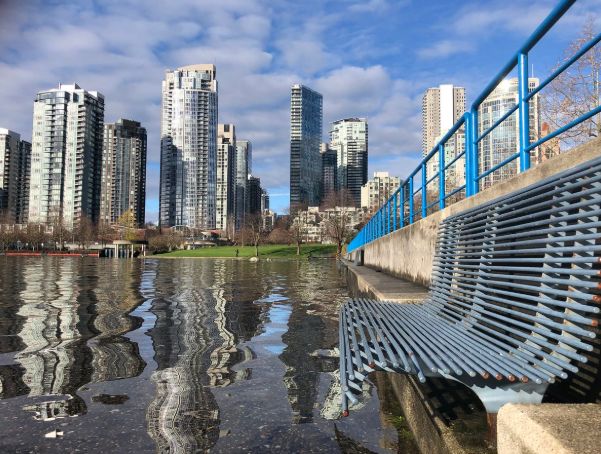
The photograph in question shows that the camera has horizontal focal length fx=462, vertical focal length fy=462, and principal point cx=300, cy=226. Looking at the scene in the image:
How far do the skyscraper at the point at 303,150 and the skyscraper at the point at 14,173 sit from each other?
84.5 meters

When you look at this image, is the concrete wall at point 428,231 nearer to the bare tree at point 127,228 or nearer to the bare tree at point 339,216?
the bare tree at point 339,216

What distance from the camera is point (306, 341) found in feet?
19.4

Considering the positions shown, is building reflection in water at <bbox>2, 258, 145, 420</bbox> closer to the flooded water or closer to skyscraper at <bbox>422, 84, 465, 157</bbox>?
the flooded water

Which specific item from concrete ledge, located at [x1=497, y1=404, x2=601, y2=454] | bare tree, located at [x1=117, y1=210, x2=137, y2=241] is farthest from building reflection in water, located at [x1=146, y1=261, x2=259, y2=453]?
bare tree, located at [x1=117, y1=210, x2=137, y2=241]

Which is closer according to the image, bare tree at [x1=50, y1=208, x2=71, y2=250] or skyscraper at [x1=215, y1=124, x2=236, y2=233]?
bare tree at [x1=50, y1=208, x2=71, y2=250]

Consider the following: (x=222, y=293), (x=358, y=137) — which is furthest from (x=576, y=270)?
(x=358, y=137)

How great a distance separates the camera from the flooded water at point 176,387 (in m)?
2.78

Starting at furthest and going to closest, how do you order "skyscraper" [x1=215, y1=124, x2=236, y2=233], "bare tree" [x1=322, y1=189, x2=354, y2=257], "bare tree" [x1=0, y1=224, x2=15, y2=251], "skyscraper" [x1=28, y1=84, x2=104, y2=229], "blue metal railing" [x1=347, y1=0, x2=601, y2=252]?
"skyscraper" [x1=215, y1=124, x2=236, y2=233] → "skyscraper" [x1=28, y1=84, x2=104, y2=229] → "bare tree" [x1=0, y1=224, x2=15, y2=251] → "bare tree" [x1=322, y1=189, x2=354, y2=257] → "blue metal railing" [x1=347, y1=0, x2=601, y2=252]

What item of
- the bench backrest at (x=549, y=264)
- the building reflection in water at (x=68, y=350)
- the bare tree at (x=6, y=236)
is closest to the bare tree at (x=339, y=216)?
the building reflection in water at (x=68, y=350)

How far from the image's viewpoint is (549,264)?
231 cm

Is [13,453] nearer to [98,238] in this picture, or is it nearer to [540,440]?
[540,440]

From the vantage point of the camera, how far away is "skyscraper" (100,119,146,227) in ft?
496

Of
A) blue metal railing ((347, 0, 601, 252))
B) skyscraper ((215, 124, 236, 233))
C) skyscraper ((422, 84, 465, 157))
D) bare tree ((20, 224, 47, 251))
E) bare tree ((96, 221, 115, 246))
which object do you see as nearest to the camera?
blue metal railing ((347, 0, 601, 252))

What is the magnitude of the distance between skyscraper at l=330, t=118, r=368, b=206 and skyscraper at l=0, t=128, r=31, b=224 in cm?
10525
